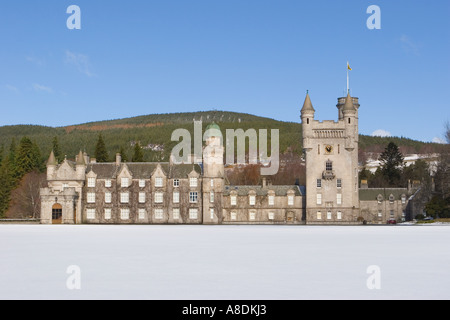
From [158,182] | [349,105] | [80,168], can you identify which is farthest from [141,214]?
[349,105]

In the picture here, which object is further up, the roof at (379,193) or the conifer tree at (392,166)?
the conifer tree at (392,166)

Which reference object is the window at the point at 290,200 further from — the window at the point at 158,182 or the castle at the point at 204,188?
the window at the point at 158,182

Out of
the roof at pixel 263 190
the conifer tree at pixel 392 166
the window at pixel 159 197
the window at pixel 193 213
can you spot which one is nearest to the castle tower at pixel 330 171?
the roof at pixel 263 190

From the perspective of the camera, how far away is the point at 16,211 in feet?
340

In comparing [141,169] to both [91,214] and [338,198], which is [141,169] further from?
[338,198]

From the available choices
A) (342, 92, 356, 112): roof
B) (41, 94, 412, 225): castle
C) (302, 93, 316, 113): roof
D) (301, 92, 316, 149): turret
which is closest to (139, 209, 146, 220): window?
(41, 94, 412, 225): castle

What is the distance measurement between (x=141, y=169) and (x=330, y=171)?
26.1 metres

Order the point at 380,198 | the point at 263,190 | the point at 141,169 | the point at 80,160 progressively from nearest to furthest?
1. the point at 80,160
2. the point at 141,169
3. the point at 263,190
4. the point at 380,198

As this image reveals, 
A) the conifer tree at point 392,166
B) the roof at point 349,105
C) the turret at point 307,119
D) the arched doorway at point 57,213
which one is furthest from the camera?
the conifer tree at point 392,166

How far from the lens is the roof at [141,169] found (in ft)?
293

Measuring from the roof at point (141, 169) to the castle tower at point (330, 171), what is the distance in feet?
52.3

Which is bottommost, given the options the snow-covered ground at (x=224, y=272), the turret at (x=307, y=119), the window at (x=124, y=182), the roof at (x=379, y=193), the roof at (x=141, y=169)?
the snow-covered ground at (x=224, y=272)

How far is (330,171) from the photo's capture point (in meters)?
88.6
